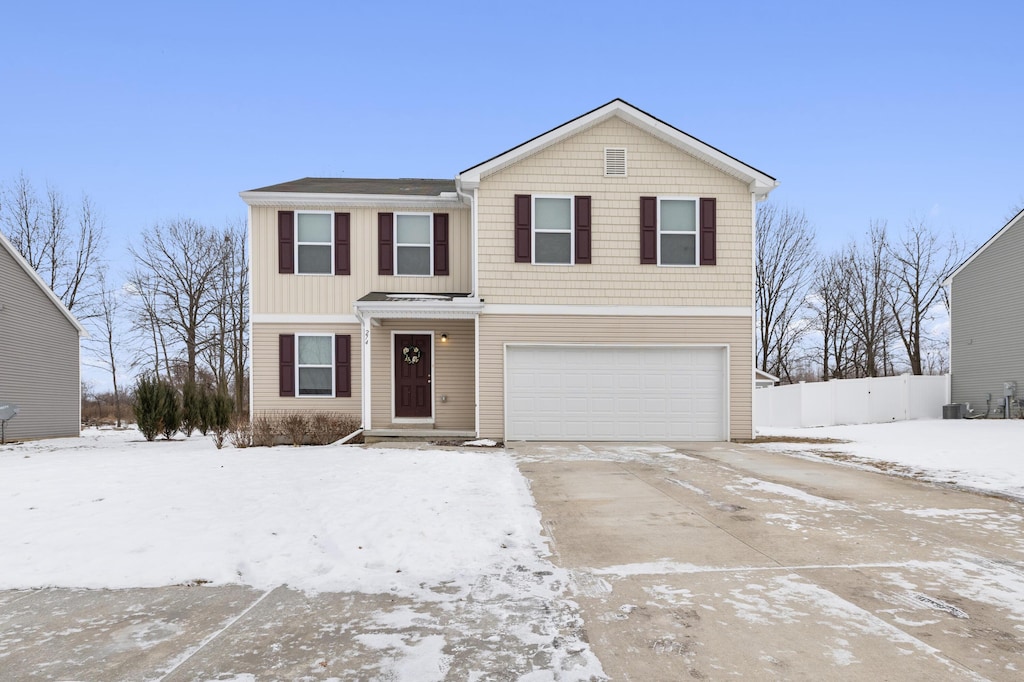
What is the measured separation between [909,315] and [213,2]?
35358 mm

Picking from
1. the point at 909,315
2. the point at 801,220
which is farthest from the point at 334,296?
the point at 909,315

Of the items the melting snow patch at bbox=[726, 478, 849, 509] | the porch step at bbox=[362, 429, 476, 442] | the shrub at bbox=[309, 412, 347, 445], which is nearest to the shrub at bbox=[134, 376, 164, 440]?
the shrub at bbox=[309, 412, 347, 445]

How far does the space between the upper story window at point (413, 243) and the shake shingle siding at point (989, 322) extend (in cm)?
1694

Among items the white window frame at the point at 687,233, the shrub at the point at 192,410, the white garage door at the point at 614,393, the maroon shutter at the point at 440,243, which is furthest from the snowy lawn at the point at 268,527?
the shrub at the point at 192,410

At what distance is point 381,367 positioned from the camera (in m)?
13.0

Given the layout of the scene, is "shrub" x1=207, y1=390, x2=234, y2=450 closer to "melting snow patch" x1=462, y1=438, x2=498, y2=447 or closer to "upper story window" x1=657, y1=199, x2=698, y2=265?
"melting snow patch" x1=462, y1=438, x2=498, y2=447

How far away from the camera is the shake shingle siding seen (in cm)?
1670

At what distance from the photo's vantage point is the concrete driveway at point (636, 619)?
2617mm

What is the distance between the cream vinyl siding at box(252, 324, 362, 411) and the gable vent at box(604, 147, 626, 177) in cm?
689

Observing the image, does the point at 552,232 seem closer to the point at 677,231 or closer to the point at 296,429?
the point at 677,231

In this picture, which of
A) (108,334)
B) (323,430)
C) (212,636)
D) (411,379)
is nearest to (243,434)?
(323,430)

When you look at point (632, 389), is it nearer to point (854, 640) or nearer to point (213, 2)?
point (854, 640)

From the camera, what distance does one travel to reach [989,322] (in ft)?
58.1

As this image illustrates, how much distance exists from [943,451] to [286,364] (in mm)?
13296
